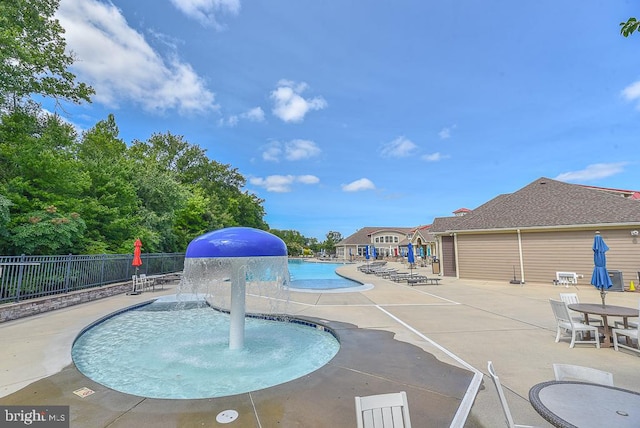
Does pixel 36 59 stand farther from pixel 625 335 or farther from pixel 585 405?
pixel 625 335

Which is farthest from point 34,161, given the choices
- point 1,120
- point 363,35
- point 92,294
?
Answer: point 363,35

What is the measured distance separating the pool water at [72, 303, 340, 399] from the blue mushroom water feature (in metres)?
0.77

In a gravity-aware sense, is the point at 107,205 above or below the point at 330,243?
above

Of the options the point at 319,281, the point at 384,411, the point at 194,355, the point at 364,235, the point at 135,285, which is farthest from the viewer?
the point at 364,235

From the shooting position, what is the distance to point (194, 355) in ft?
18.9

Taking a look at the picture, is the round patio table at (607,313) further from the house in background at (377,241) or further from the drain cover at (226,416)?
the house in background at (377,241)

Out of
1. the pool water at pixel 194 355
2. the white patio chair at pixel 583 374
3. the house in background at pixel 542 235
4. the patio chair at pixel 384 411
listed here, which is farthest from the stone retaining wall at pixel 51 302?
the house in background at pixel 542 235

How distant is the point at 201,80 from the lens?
17516 millimetres

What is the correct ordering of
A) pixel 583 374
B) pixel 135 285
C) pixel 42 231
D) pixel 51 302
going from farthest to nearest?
pixel 135 285
pixel 42 231
pixel 51 302
pixel 583 374

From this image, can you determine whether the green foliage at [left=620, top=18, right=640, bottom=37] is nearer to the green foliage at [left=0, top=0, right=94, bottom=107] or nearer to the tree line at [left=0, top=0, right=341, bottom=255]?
the tree line at [left=0, top=0, right=341, bottom=255]

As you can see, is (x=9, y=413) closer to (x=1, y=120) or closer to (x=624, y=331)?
(x=624, y=331)

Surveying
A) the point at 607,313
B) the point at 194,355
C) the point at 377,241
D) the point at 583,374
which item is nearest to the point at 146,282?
the point at 194,355

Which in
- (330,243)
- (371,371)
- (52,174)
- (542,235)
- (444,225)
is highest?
(52,174)

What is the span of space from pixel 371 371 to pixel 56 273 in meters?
11.6
